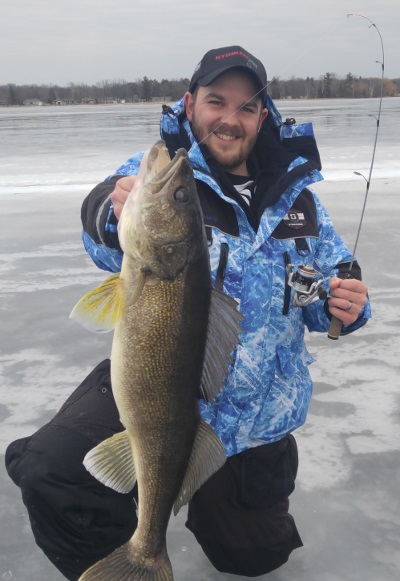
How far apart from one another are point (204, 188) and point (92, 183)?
25.2 feet

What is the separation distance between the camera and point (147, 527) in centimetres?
220

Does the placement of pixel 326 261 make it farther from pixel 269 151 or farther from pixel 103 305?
pixel 103 305

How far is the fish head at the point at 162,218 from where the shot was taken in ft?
6.81

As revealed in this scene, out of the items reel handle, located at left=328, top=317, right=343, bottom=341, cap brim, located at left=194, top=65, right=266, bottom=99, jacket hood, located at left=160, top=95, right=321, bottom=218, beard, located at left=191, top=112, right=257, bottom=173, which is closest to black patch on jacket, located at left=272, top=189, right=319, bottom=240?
jacket hood, located at left=160, top=95, right=321, bottom=218

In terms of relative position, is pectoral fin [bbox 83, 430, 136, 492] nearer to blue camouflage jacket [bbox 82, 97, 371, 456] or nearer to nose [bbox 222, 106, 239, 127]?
blue camouflage jacket [bbox 82, 97, 371, 456]

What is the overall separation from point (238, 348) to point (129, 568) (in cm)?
99

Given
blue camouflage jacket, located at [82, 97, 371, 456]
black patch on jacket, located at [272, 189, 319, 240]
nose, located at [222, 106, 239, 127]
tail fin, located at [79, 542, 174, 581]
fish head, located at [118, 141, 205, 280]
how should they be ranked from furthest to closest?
nose, located at [222, 106, 239, 127]
black patch on jacket, located at [272, 189, 319, 240]
blue camouflage jacket, located at [82, 97, 371, 456]
tail fin, located at [79, 542, 174, 581]
fish head, located at [118, 141, 205, 280]

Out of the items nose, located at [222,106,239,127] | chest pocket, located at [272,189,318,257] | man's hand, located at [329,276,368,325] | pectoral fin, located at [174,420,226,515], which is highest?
nose, located at [222,106,239,127]

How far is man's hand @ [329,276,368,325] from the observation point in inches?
103

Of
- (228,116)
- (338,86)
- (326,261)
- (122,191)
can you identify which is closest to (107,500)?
(122,191)

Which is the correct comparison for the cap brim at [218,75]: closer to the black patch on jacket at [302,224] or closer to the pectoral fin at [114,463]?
the black patch on jacket at [302,224]

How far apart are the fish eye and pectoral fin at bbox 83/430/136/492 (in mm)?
843

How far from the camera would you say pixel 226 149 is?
3.08m

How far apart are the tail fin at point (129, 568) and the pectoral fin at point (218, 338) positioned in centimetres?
59
